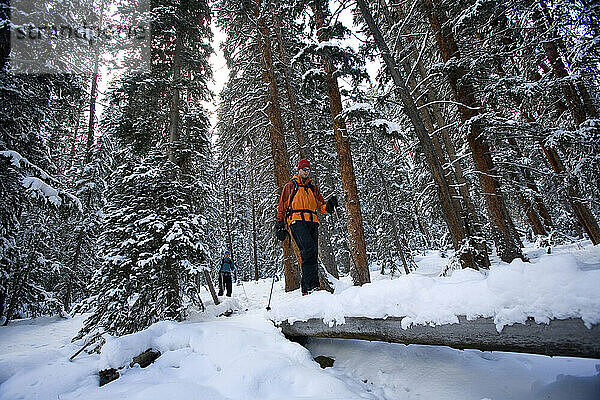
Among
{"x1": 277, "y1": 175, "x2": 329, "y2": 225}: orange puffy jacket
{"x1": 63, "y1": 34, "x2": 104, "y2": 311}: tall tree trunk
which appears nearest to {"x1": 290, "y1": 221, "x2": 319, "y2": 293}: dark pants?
{"x1": 277, "y1": 175, "x2": 329, "y2": 225}: orange puffy jacket

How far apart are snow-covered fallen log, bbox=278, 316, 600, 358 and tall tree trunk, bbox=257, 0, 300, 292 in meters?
6.34

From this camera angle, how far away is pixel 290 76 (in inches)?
461

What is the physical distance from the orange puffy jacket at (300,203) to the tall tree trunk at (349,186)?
7.32 ft

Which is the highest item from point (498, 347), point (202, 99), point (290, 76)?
point (290, 76)

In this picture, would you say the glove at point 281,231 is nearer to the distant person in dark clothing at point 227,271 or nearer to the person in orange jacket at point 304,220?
the person in orange jacket at point 304,220

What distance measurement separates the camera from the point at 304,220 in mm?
5395

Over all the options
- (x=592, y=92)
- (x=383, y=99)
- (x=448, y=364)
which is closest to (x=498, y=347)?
(x=448, y=364)

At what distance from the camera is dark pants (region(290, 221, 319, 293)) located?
5270 mm

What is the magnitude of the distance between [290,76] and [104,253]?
9.19 m

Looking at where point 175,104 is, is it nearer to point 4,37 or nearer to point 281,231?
point 4,37

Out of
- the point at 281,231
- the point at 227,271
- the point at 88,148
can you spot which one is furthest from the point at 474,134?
the point at 88,148

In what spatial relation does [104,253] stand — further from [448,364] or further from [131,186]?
[448,364]

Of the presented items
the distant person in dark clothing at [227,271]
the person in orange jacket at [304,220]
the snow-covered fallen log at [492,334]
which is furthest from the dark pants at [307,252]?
the distant person in dark clothing at [227,271]

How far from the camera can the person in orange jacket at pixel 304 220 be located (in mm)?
5285
